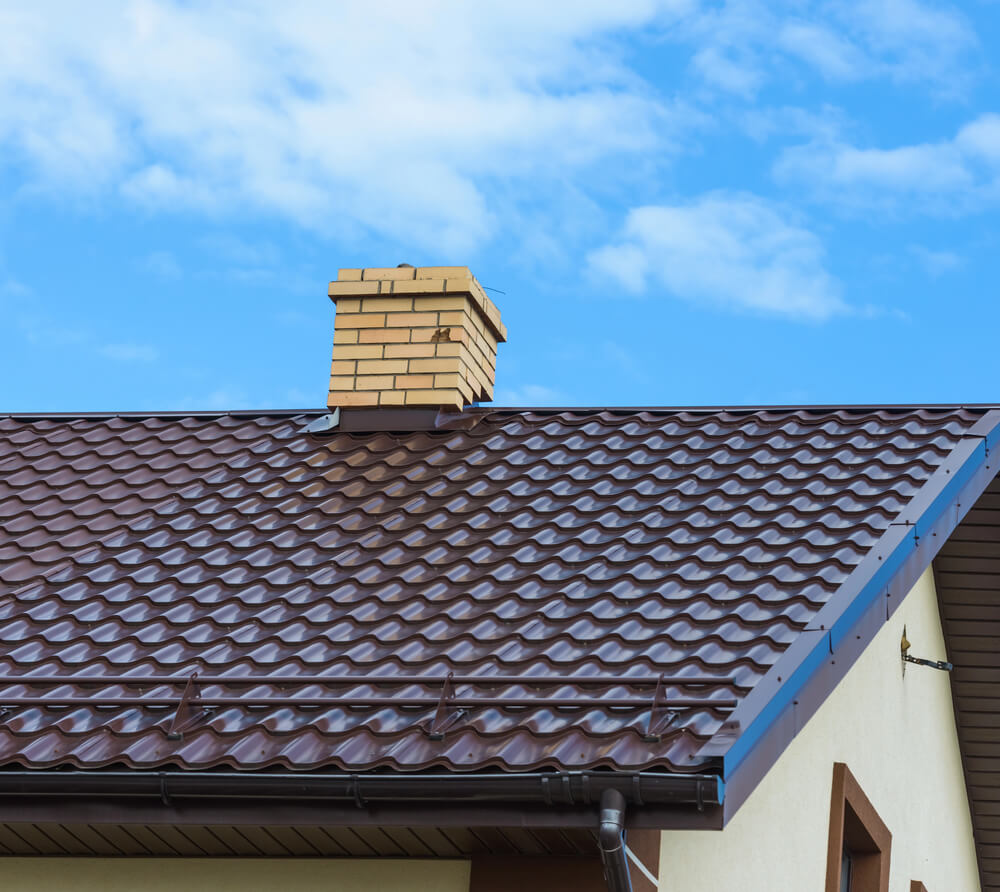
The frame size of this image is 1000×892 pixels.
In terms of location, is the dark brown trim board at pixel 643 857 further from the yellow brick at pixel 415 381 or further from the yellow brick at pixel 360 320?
the yellow brick at pixel 360 320

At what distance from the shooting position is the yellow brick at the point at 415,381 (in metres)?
9.32

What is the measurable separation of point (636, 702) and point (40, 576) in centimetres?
335

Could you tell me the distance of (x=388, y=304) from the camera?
31.9ft

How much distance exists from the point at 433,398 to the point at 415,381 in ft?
0.62

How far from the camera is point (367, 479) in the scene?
854 cm

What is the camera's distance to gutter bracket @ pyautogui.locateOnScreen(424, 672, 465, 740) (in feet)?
17.7

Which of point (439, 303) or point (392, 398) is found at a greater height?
point (439, 303)

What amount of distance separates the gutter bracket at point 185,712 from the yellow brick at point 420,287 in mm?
4153

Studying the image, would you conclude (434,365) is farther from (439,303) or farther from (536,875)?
(536,875)

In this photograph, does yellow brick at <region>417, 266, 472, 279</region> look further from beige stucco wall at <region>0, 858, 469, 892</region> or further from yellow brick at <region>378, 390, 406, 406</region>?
beige stucco wall at <region>0, 858, 469, 892</region>

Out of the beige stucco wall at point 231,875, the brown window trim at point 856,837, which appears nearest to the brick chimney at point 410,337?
the brown window trim at point 856,837

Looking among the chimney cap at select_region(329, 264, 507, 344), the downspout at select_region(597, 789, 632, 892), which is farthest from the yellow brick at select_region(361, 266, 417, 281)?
the downspout at select_region(597, 789, 632, 892)

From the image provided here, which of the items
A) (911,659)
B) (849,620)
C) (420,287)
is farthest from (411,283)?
(849,620)

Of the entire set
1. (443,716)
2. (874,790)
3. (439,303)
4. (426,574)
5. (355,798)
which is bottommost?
(355,798)
